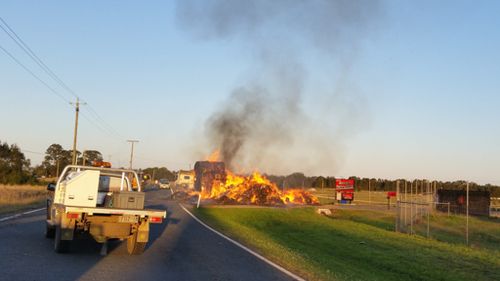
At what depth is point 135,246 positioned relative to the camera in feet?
36.8

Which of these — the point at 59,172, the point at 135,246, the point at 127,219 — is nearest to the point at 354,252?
the point at 135,246

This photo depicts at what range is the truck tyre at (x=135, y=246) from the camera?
11195 millimetres

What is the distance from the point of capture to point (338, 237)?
2417 cm

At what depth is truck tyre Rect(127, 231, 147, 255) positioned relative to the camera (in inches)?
441

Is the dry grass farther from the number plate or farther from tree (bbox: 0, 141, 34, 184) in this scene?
tree (bbox: 0, 141, 34, 184)

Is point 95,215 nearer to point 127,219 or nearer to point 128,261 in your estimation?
point 127,219

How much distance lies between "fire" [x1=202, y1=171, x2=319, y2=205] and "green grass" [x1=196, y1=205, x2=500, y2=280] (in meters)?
7.51

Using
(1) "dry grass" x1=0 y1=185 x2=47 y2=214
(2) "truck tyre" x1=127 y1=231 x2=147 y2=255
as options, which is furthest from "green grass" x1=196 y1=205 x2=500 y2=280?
(1) "dry grass" x1=0 y1=185 x2=47 y2=214

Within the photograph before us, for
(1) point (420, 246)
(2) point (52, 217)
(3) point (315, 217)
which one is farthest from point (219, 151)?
(2) point (52, 217)

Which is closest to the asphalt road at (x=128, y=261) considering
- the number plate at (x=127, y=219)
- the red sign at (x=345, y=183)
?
the number plate at (x=127, y=219)

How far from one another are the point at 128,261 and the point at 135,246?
781 millimetres

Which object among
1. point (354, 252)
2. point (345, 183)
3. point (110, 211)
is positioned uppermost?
point (345, 183)

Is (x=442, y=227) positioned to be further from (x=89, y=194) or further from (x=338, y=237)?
(x=89, y=194)

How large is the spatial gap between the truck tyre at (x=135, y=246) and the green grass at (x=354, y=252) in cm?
316
